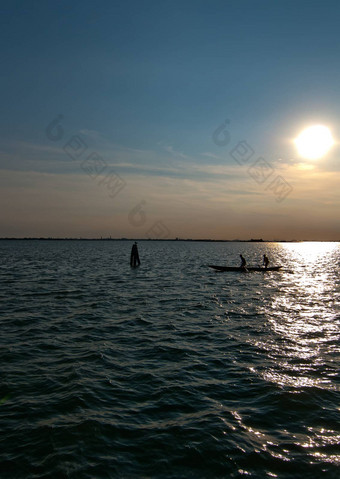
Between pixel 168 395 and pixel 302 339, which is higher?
pixel 302 339

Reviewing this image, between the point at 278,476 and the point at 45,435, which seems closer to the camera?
the point at 278,476

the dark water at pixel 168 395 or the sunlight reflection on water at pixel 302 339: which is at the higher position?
the sunlight reflection on water at pixel 302 339

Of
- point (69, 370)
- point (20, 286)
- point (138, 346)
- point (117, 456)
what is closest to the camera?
point (117, 456)

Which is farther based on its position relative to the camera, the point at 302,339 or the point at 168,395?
the point at 302,339

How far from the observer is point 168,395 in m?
9.07

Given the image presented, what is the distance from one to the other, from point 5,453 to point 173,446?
312 centimetres

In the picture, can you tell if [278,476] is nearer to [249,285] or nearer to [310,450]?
[310,450]

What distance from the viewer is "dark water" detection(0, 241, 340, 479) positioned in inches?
255

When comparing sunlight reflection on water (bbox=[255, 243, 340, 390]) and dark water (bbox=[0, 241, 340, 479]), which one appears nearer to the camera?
dark water (bbox=[0, 241, 340, 479])

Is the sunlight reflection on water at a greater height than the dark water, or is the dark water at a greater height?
the sunlight reflection on water

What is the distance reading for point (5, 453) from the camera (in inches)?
258

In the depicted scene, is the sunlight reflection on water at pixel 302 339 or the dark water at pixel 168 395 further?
the sunlight reflection on water at pixel 302 339

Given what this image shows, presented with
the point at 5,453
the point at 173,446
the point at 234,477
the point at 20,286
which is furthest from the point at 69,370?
the point at 20,286

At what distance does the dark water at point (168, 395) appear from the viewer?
6465 millimetres
